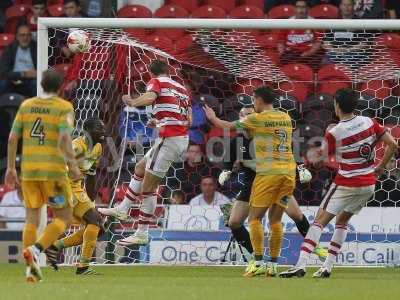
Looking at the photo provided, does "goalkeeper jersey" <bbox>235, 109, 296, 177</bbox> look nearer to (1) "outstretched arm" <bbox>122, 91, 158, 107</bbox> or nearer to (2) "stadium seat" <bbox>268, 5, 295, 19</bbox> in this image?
(1) "outstretched arm" <bbox>122, 91, 158, 107</bbox>

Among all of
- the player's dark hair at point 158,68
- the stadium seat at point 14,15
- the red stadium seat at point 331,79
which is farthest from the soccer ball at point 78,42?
the stadium seat at point 14,15

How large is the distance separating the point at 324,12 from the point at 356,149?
21.5 feet

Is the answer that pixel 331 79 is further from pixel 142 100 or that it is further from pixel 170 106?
pixel 142 100

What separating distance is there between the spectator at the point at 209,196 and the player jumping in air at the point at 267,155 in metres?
3.08

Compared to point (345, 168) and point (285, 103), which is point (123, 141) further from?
point (345, 168)

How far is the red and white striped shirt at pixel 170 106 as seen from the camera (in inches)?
551

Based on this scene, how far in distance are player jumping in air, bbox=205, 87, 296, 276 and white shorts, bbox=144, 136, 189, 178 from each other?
1.59 m

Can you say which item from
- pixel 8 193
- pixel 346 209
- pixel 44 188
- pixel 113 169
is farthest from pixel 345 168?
pixel 8 193

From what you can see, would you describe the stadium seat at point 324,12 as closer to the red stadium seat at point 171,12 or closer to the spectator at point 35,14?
the red stadium seat at point 171,12

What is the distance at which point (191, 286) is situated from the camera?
1102 centimetres

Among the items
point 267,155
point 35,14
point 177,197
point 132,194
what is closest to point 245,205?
point 267,155

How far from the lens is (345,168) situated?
503 inches

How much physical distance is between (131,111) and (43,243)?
5259 millimetres

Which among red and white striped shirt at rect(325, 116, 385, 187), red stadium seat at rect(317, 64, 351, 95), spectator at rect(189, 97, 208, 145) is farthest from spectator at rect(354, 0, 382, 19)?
red and white striped shirt at rect(325, 116, 385, 187)
